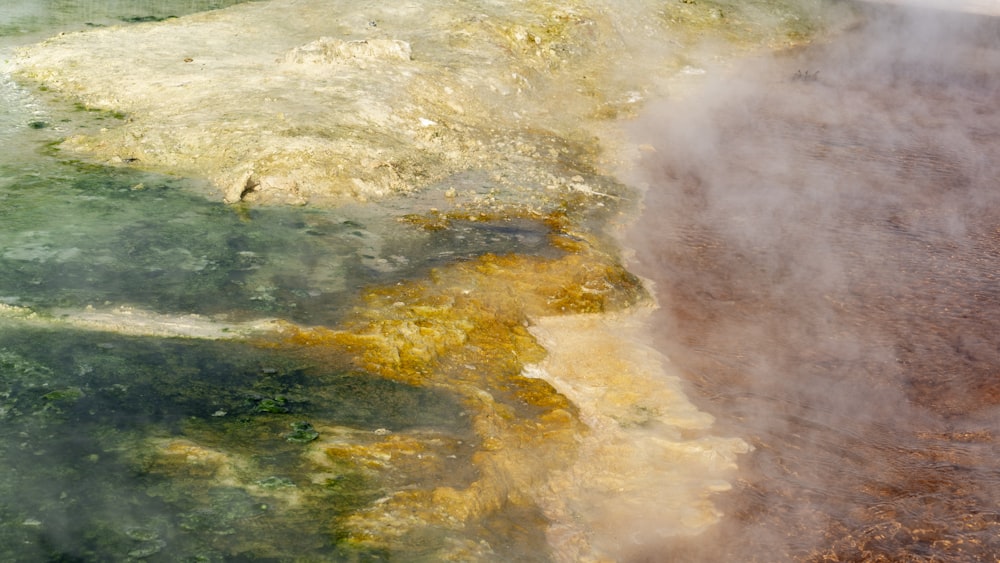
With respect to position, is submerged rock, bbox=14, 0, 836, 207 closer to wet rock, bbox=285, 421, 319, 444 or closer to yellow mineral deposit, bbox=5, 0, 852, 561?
yellow mineral deposit, bbox=5, 0, 852, 561

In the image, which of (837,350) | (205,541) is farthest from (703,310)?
(205,541)

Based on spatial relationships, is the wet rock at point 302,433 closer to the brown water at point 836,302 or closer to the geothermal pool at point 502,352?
the geothermal pool at point 502,352

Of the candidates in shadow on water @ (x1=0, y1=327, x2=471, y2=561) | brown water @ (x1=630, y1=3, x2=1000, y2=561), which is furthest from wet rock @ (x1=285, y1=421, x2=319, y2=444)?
brown water @ (x1=630, y1=3, x2=1000, y2=561)

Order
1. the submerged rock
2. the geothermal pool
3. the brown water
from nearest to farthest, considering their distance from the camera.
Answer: the geothermal pool, the brown water, the submerged rock

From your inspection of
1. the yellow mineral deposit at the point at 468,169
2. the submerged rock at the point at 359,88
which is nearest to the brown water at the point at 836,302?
the yellow mineral deposit at the point at 468,169

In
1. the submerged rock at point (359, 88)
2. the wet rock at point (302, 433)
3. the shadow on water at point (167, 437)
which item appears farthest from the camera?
the submerged rock at point (359, 88)

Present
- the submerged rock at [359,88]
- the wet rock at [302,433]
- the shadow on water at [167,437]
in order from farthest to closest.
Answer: the submerged rock at [359,88] → the wet rock at [302,433] → the shadow on water at [167,437]

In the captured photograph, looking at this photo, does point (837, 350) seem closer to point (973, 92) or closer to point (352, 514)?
point (352, 514)
